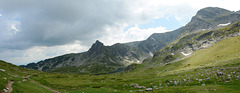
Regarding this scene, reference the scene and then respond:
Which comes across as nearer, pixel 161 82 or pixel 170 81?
pixel 170 81

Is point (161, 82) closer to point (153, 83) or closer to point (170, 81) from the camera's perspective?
point (153, 83)

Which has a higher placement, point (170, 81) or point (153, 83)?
point (170, 81)

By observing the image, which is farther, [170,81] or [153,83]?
[153,83]

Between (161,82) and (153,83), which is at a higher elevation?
(161,82)

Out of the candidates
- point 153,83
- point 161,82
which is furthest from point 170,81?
point 153,83

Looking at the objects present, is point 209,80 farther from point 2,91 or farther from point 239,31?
point 239,31

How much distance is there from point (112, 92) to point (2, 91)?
24.0 meters

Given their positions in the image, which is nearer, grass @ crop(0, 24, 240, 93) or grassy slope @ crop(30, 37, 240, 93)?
grass @ crop(0, 24, 240, 93)

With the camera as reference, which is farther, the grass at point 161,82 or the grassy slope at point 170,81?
the grassy slope at point 170,81

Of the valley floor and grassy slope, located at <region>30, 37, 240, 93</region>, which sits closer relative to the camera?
the valley floor

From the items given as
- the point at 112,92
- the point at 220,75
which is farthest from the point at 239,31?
the point at 112,92

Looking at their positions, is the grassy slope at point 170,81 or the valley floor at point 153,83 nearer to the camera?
the valley floor at point 153,83

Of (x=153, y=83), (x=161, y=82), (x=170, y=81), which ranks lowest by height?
(x=153, y=83)

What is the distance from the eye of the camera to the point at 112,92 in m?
34.3
